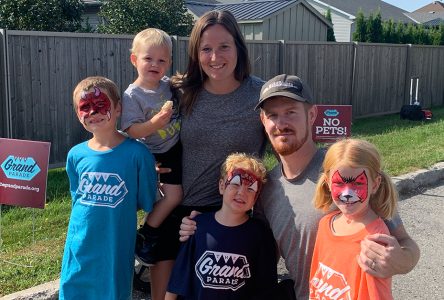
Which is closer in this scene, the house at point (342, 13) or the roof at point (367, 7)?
the house at point (342, 13)

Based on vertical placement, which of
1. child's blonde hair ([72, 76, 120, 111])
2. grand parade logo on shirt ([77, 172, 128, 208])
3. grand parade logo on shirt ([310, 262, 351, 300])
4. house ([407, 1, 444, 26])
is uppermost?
house ([407, 1, 444, 26])

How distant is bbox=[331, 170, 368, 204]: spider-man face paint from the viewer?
2328 millimetres

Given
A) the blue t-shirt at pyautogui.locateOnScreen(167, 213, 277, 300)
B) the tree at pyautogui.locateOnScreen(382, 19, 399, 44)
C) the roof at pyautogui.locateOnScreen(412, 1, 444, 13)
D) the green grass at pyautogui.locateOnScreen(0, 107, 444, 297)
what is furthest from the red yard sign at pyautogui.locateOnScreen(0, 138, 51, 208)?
the roof at pyautogui.locateOnScreen(412, 1, 444, 13)

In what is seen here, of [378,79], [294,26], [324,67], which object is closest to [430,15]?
[294,26]

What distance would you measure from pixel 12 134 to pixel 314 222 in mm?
6480

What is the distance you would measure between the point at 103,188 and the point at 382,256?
4.85ft

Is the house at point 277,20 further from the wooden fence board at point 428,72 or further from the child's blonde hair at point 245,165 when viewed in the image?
the child's blonde hair at point 245,165

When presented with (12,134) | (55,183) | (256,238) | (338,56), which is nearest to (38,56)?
(12,134)

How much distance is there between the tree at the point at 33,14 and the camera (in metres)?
13.8

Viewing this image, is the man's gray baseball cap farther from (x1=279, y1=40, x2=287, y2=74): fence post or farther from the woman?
(x1=279, y1=40, x2=287, y2=74): fence post

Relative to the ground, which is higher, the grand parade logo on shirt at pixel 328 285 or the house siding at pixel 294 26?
the house siding at pixel 294 26

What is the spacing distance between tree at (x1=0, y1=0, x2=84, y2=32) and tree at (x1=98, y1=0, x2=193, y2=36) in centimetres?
138

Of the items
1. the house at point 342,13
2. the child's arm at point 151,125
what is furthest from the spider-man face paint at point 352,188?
the house at point 342,13

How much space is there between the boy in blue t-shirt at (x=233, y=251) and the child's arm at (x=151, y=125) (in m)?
0.39
